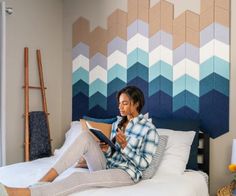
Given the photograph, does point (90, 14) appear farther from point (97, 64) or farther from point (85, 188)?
point (85, 188)

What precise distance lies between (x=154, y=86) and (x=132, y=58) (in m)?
0.36

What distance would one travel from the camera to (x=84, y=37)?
12.0 ft

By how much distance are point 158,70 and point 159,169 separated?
3.48 ft

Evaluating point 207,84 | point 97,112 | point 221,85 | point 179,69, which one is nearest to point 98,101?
point 97,112

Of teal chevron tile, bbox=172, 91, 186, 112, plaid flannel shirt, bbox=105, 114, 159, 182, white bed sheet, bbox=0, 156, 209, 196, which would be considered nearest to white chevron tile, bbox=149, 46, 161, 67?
teal chevron tile, bbox=172, 91, 186, 112

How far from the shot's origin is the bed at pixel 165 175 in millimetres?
1997

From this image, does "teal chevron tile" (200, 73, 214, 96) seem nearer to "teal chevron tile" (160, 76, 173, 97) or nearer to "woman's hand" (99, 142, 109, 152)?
"teal chevron tile" (160, 76, 173, 97)

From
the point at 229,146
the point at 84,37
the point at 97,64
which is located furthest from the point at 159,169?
the point at 84,37

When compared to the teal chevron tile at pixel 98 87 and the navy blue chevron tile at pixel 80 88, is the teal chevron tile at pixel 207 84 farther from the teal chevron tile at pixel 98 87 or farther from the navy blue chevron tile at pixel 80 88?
the navy blue chevron tile at pixel 80 88

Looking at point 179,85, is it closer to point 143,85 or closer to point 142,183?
point 143,85

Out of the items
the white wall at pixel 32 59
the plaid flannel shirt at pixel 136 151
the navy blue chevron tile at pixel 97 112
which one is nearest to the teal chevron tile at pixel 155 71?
the navy blue chevron tile at pixel 97 112

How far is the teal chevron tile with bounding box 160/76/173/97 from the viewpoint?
320cm

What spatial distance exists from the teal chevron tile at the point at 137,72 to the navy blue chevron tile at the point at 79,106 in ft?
1.83

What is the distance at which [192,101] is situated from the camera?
3.10 m
